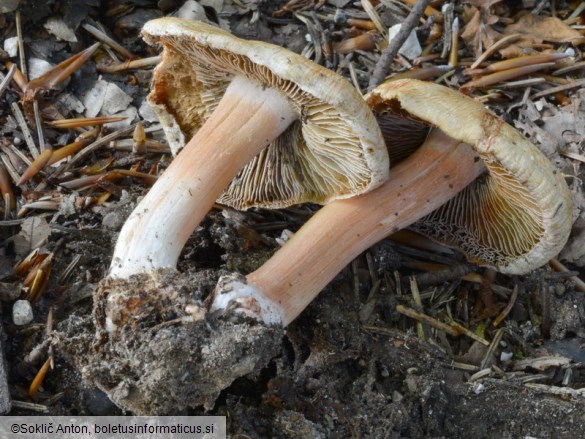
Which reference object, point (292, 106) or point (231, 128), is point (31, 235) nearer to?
point (231, 128)

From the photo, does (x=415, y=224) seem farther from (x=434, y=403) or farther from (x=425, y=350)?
(x=434, y=403)

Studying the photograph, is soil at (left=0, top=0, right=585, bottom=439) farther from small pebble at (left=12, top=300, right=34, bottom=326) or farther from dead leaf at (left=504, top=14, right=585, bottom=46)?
dead leaf at (left=504, top=14, right=585, bottom=46)

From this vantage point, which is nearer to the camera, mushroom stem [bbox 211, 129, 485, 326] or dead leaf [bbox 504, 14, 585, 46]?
mushroom stem [bbox 211, 129, 485, 326]

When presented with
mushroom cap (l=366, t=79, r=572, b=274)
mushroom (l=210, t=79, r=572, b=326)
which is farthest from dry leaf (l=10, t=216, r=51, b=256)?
mushroom cap (l=366, t=79, r=572, b=274)

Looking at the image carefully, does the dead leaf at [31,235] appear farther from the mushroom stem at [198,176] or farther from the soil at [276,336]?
the mushroom stem at [198,176]

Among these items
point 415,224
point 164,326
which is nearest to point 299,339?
point 164,326

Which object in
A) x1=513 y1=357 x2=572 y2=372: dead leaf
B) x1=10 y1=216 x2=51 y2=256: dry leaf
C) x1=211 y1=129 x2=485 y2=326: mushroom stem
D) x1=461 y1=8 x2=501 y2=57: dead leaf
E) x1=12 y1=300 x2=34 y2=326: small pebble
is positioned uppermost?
x1=461 y1=8 x2=501 y2=57: dead leaf
